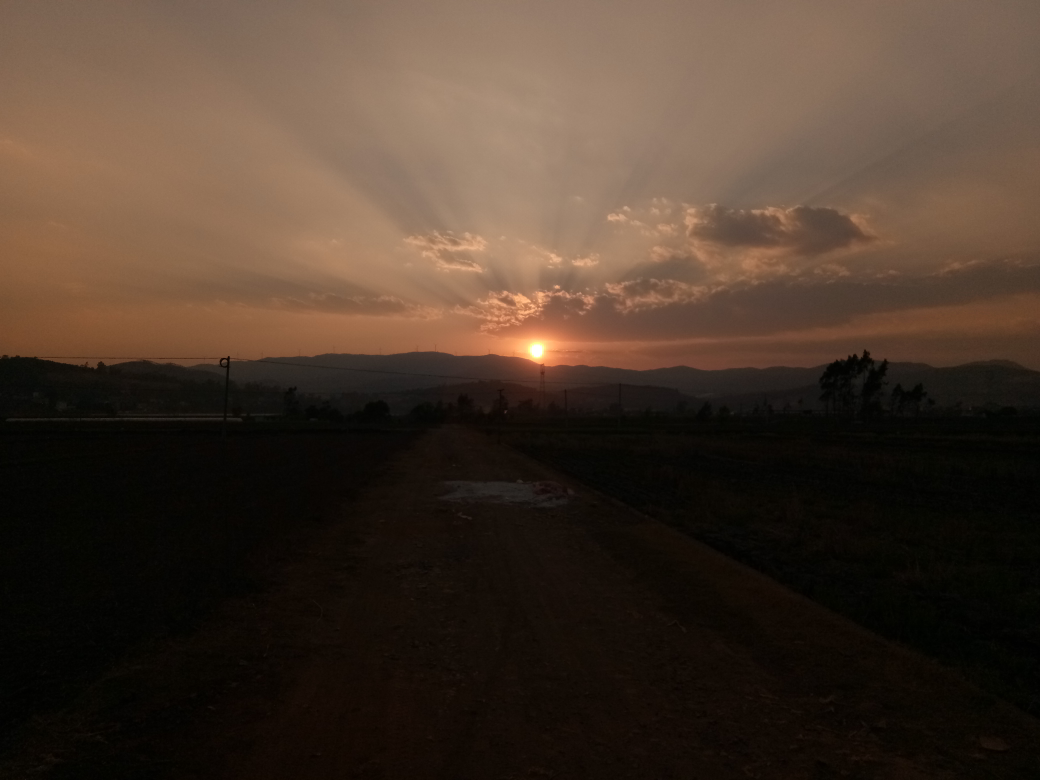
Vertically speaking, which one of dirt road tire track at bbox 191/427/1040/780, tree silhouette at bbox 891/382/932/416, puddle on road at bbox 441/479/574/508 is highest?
tree silhouette at bbox 891/382/932/416

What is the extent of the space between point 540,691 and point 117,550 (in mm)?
8059

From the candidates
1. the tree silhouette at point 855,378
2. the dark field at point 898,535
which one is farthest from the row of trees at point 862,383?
the dark field at point 898,535

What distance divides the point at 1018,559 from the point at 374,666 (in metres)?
11.3

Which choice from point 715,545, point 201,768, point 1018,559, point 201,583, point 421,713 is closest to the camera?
point 201,768

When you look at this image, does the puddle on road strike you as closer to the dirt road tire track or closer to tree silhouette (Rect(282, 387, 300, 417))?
the dirt road tire track

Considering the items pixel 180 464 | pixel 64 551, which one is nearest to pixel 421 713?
pixel 64 551

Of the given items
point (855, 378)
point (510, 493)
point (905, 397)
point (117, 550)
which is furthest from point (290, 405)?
point (117, 550)

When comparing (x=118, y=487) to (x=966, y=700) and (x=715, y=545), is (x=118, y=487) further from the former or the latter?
(x=966, y=700)

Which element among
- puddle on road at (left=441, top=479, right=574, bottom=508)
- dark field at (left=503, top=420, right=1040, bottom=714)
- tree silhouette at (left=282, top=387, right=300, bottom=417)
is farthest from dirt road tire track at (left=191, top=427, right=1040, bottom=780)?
tree silhouette at (left=282, top=387, right=300, bottom=417)

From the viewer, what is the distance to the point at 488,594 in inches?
361

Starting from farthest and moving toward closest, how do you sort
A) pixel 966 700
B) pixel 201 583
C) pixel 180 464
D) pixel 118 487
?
1. pixel 180 464
2. pixel 118 487
3. pixel 201 583
4. pixel 966 700

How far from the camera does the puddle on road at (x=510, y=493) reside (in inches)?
760

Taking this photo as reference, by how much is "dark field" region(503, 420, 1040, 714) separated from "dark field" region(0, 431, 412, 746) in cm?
796

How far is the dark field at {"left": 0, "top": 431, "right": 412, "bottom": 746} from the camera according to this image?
628cm
